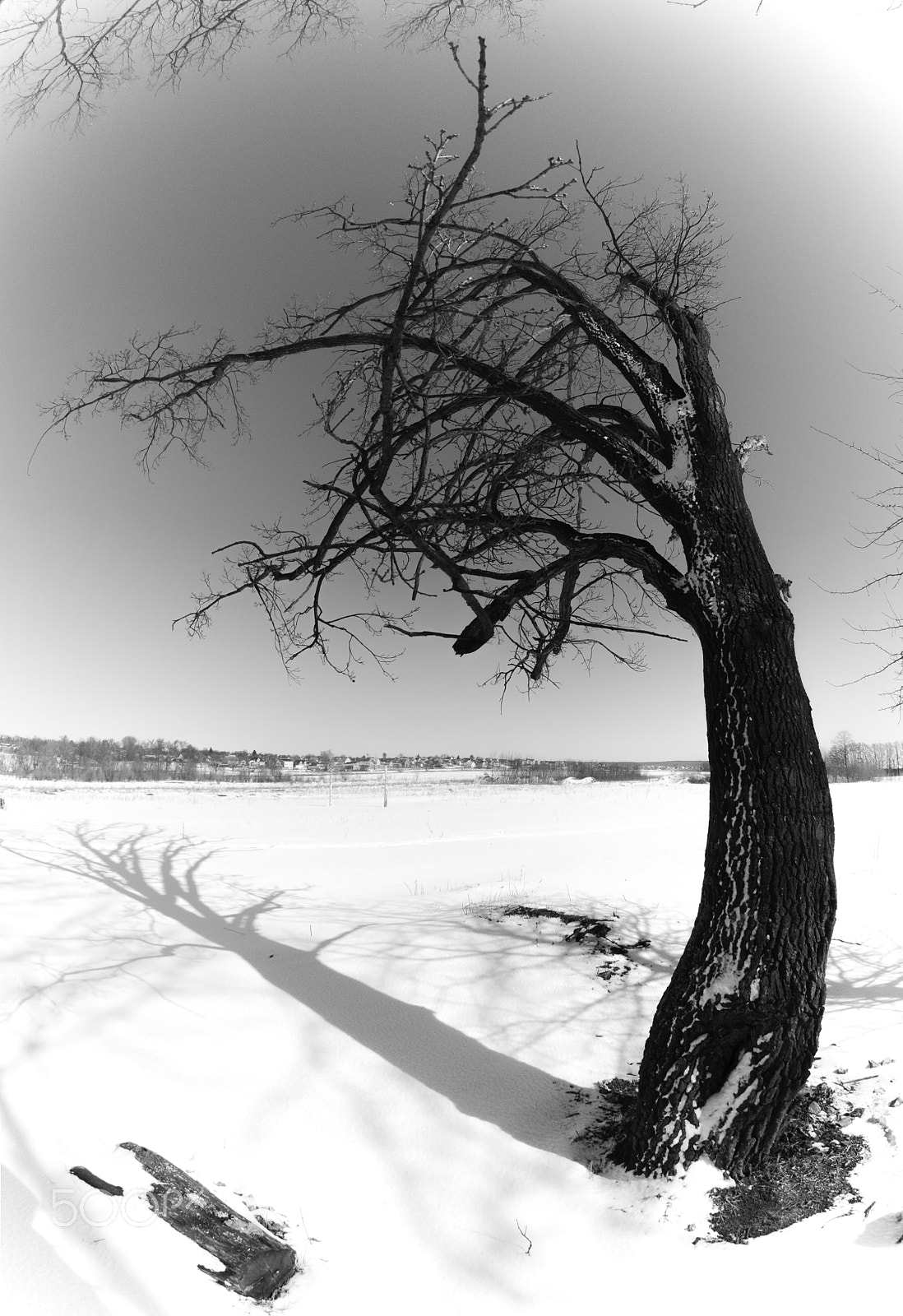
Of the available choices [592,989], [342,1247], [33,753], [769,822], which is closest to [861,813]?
[592,989]

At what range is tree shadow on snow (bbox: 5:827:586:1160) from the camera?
3.18 m

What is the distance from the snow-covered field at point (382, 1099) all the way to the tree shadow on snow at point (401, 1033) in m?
0.02

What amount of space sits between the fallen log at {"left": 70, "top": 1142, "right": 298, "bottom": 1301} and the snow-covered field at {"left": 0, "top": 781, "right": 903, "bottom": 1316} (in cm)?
5

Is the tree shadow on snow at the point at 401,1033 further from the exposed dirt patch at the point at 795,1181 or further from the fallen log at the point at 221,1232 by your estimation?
the fallen log at the point at 221,1232

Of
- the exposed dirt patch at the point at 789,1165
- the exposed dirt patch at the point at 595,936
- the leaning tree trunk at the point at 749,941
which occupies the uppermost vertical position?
the leaning tree trunk at the point at 749,941

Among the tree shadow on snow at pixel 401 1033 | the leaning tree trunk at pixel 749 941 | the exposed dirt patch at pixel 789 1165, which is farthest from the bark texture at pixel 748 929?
the tree shadow on snow at pixel 401 1033

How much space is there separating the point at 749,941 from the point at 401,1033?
2184 mm

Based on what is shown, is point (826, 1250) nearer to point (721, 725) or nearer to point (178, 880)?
point (721, 725)

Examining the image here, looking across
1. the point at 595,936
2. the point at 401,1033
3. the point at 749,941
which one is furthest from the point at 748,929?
the point at 595,936

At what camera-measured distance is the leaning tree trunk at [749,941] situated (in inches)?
104

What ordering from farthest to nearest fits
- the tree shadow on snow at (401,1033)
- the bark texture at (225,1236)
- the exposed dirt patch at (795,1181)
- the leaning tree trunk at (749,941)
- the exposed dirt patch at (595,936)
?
1. the exposed dirt patch at (595,936)
2. the tree shadow on snow at (401,1033)
3. the leaning tree trunk at (749,941)
4. the exposed dirt patch at (795,1181)
5. the bark texture at (225,1236)

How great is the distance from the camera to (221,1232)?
7.23 feet

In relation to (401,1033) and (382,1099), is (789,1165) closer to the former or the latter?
(382,1099)

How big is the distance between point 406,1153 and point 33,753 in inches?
3697
